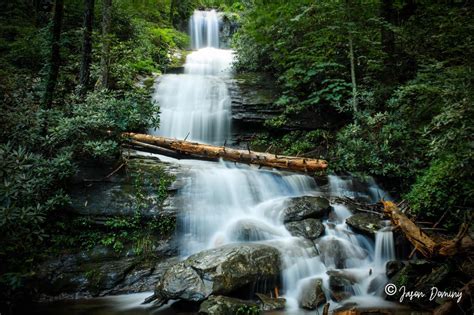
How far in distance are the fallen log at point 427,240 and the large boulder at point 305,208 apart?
4.50 ft

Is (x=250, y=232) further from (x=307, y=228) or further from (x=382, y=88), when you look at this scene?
(x=382, y=88)

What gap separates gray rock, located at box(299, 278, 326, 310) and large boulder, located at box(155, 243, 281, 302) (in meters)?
0.57

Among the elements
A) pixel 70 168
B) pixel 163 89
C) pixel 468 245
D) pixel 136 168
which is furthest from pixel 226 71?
pixel 468 245

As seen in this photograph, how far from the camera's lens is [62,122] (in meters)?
6.72

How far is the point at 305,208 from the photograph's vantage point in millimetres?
7094

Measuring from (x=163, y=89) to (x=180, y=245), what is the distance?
27.3 feet

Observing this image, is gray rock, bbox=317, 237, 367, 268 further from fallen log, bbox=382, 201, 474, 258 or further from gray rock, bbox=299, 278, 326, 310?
fallen log, bbox=382, 201, 474, 258

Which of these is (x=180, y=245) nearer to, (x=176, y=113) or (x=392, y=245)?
(x=392, y=245)

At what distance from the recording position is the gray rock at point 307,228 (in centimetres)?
653

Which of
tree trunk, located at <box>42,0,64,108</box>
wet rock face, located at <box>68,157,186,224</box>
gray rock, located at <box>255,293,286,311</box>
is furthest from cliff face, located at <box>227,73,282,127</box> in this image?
gray rock, located at <box>255,293,286,311</box>

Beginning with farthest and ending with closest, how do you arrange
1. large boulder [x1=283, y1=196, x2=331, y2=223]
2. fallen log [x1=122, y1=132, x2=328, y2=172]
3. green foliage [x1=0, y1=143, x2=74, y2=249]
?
1. fallen log [x1=122, y1=132, x2=328, y2=172]
2. large boulder [x1=283, y1=196, x2=331, y2=223]
3. green foliage [x1=0, y1=143, x2=74, y2=249]

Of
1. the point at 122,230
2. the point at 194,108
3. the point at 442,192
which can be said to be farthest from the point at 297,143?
the point at 122,230

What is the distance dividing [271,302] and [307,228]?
2.02 metres

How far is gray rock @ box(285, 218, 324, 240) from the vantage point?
6531 millimetres
